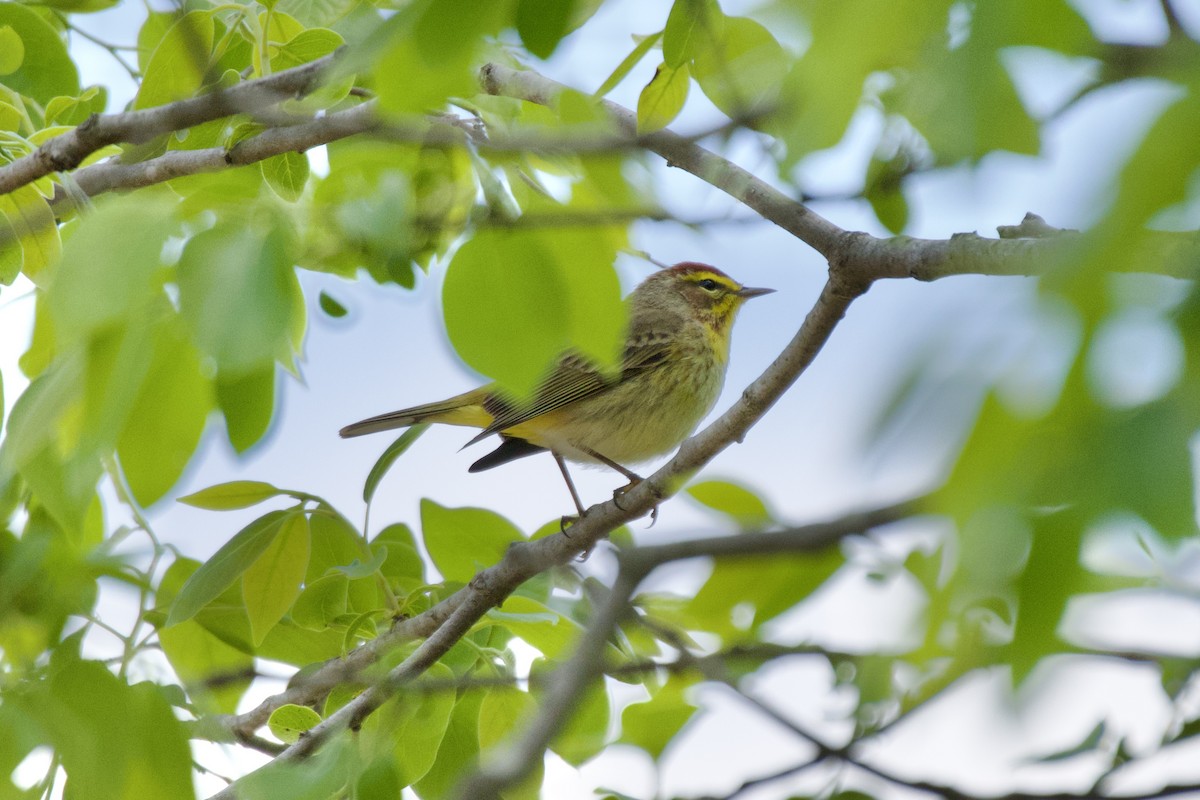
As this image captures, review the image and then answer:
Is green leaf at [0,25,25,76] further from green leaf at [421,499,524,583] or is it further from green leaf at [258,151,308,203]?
green leaf at [421,499,524,583]

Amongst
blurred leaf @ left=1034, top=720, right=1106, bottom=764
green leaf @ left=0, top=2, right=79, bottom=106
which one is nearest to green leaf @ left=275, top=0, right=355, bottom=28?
green leaf @ left=0, top=2, right=79, bottom=106

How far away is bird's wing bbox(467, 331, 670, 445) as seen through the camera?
4.96 m

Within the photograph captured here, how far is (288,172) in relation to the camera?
2.73 m

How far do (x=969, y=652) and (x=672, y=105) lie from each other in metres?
1.87

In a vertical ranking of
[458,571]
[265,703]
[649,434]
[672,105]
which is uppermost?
[649,434]

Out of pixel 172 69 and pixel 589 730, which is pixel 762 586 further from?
pixel 172 69

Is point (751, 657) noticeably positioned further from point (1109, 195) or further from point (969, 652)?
point (1109, 195)

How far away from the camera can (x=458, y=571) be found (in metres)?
3.19

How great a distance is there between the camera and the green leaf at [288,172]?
2.69 meters

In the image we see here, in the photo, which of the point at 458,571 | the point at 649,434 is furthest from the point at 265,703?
the point at 649,434

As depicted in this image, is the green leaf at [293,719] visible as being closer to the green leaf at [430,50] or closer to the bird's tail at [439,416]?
the green leaf at [430,50]

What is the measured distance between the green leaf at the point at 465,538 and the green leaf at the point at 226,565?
1.66 ft

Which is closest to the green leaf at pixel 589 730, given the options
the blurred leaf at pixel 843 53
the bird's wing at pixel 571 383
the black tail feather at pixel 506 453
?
the blurred leaf at pixel 843 53

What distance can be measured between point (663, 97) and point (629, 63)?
0.19 m
